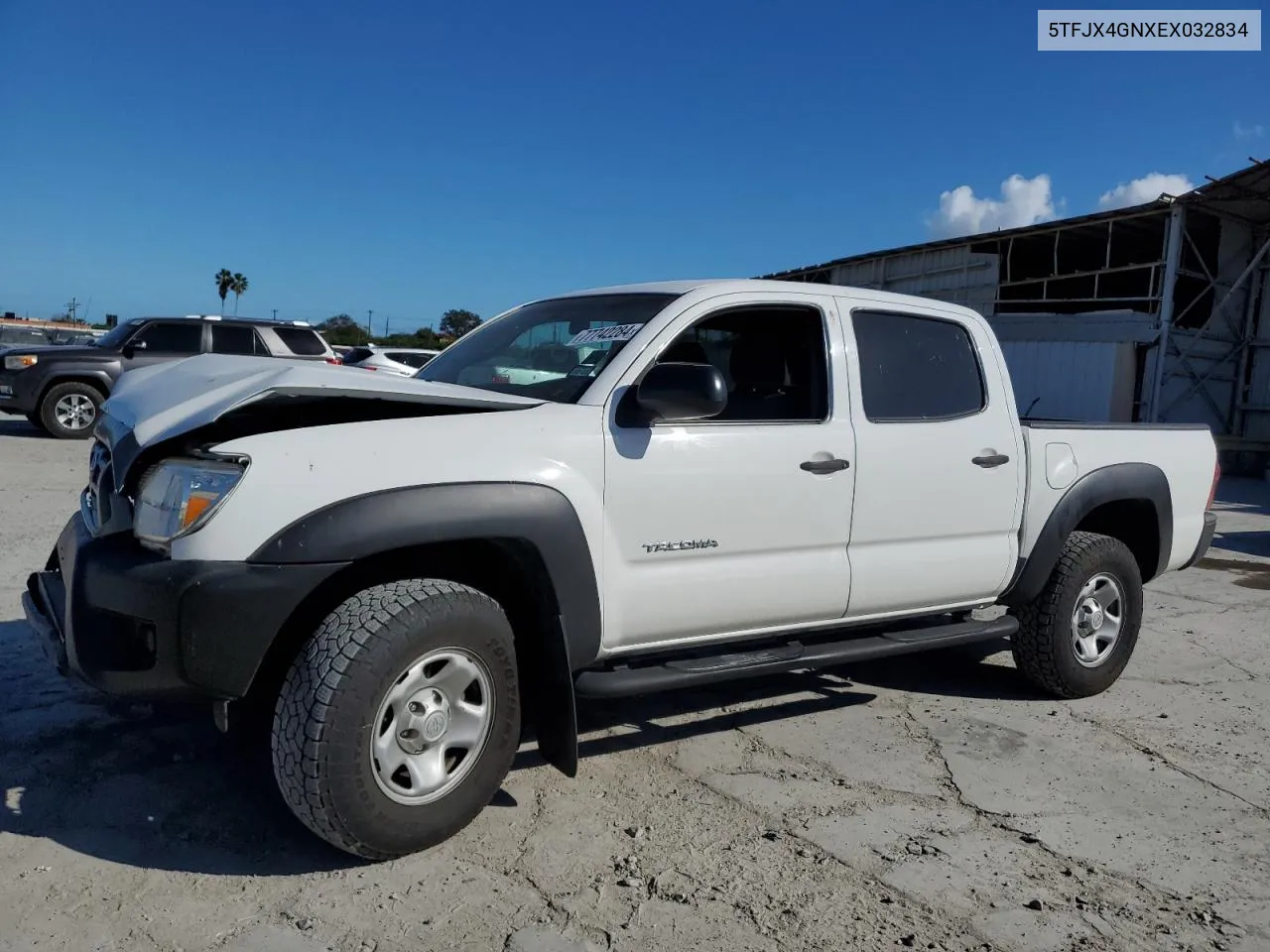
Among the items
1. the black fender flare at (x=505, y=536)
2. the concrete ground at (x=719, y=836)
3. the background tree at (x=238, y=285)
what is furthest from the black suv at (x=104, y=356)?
the background tree at (x=238, y=285)

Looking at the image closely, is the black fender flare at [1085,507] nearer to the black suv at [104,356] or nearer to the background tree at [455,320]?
the black suv at [104,356]

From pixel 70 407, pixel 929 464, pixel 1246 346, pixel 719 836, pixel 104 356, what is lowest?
pixel 719 836

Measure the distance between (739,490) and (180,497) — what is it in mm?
1842

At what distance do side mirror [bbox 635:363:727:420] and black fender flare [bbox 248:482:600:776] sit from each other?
0.45m

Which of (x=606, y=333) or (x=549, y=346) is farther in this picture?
(x=549, y=346)

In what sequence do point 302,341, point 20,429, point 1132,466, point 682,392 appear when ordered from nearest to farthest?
point 682,392, point 1132,466, point 302,341, point 20,429

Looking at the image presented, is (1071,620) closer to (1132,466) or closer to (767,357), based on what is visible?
(1132,466)

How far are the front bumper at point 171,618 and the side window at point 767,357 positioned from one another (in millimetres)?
1805

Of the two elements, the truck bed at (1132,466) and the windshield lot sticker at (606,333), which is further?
the truck bed at (1132,466)

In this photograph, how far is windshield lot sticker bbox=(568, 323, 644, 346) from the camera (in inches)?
148

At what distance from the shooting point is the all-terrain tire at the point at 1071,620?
15.8ft

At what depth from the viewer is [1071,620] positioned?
16.0 feet

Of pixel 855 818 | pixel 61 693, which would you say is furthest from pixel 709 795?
pixel 61 693

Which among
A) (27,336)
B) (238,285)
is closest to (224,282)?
(238,285)
